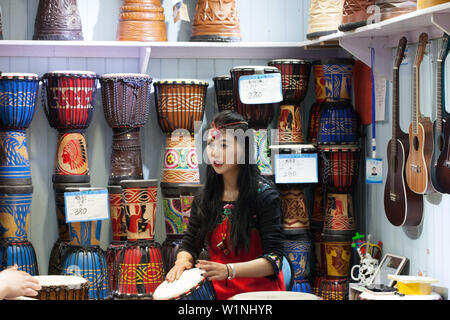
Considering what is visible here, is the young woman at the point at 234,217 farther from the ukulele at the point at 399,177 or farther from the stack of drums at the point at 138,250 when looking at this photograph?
the stack of drums at the point at 138,250

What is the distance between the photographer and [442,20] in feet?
10.1

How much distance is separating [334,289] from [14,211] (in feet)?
6.35

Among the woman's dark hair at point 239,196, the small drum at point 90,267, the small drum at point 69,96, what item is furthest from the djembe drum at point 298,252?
the small drum at point 69,96

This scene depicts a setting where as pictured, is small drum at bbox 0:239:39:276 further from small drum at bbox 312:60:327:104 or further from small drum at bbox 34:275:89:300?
small drum at bbox 312:60:327:104

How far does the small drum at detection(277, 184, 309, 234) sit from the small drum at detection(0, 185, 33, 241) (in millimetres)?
1506

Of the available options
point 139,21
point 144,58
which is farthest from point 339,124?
point 139,21

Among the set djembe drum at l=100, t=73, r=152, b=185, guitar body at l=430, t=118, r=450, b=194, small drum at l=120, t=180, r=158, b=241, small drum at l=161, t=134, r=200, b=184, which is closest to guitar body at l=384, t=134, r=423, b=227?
guitar body at l=430, t=118, r=450, b=194

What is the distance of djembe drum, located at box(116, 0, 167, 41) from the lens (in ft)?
14.4

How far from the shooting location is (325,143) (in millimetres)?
4414

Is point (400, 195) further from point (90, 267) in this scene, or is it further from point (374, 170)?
point (90, 267)

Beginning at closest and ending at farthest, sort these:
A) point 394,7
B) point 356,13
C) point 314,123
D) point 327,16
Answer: point 394,7 < point 356,13 < point 327,16 < point 314,123

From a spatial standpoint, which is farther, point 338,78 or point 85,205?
point 338,78

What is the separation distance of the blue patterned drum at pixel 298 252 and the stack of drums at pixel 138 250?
0.77 meters

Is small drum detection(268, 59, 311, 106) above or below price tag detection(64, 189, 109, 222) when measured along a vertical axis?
above
